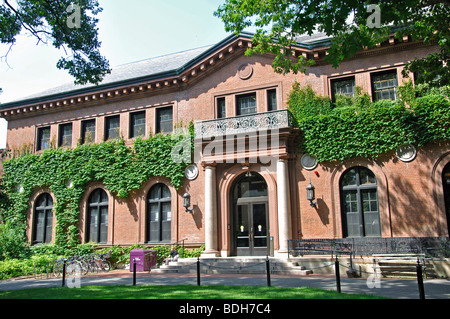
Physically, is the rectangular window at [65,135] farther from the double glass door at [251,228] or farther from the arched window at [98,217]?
the double glass door at [251,228]

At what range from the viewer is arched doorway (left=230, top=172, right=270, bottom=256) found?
796 inches

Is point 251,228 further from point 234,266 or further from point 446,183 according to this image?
point 446,183

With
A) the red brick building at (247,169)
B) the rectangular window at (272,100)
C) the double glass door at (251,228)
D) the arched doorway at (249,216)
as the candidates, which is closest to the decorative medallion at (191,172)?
the red brick building at (247,169)

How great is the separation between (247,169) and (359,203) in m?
5.71

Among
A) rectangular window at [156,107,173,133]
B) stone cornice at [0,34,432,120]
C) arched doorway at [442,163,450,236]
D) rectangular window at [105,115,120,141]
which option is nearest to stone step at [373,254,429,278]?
arched doorway at [442,163,450,236]

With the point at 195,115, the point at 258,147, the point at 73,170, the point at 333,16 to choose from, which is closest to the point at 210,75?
the point at 195,115

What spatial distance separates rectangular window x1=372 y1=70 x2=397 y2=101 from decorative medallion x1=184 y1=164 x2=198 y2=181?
32.4 feet

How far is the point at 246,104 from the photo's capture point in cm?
2203

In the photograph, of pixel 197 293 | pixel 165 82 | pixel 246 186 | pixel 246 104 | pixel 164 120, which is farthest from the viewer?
pixel 164 120

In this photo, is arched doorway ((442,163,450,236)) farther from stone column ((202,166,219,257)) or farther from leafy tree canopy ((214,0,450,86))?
stone column ((202,166,219,257))

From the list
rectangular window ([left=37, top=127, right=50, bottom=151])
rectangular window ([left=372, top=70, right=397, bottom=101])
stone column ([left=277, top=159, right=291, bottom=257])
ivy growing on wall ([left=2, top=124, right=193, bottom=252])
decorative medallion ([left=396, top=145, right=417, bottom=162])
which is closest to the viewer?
decorative medallion ([left=396, top=145, right=417, bottom=162])

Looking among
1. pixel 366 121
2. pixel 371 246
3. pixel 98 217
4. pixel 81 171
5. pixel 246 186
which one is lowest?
pixel 371 246

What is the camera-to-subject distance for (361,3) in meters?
10.9

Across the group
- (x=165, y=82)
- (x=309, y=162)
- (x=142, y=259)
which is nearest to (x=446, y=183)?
(x=309, y=162)
